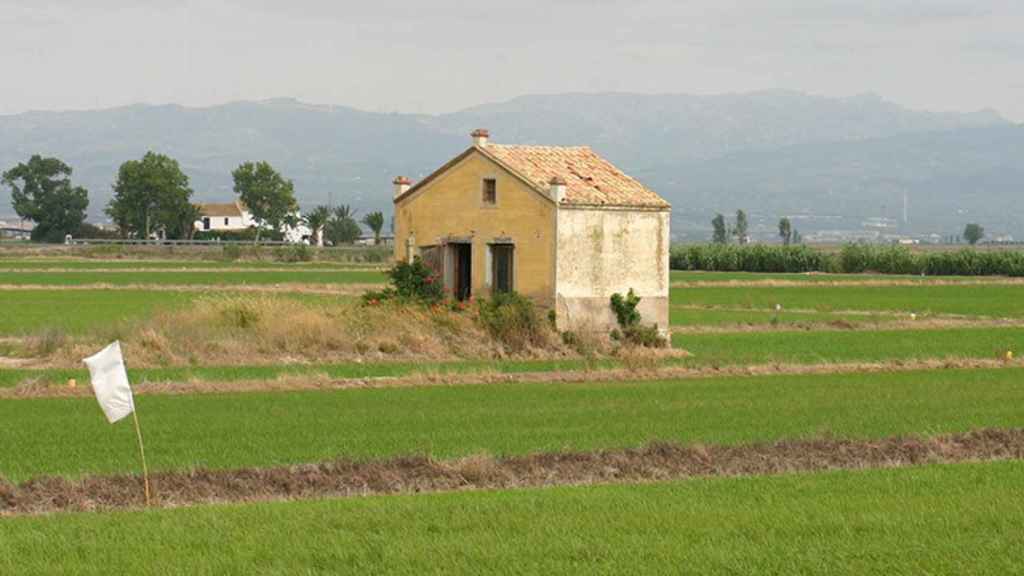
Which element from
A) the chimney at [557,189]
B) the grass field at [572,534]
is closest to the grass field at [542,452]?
the grass field at [572,534]

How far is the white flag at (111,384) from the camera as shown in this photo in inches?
688

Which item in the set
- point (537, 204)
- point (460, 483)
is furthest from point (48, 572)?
point (537, 204)

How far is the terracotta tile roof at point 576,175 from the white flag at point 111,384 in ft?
90.5

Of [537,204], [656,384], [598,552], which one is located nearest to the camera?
[598,552]

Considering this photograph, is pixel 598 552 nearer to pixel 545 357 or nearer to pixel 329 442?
pixel 329 442

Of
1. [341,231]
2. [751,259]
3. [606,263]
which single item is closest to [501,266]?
[606,263]

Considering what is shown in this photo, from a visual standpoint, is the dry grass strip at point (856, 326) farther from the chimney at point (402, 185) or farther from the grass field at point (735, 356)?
the chimney at point (402, 185)

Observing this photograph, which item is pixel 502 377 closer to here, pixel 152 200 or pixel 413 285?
pixel 413 285

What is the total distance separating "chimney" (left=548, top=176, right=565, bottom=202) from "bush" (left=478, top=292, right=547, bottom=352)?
3.27 m

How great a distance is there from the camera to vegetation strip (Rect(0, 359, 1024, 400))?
31359mm

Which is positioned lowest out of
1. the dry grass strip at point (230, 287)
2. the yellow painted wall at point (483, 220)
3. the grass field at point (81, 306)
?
the grass field at point (81, 306)

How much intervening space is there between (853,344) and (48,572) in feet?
119

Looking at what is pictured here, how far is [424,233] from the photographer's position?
47969 mm

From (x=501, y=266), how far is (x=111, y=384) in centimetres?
2909
